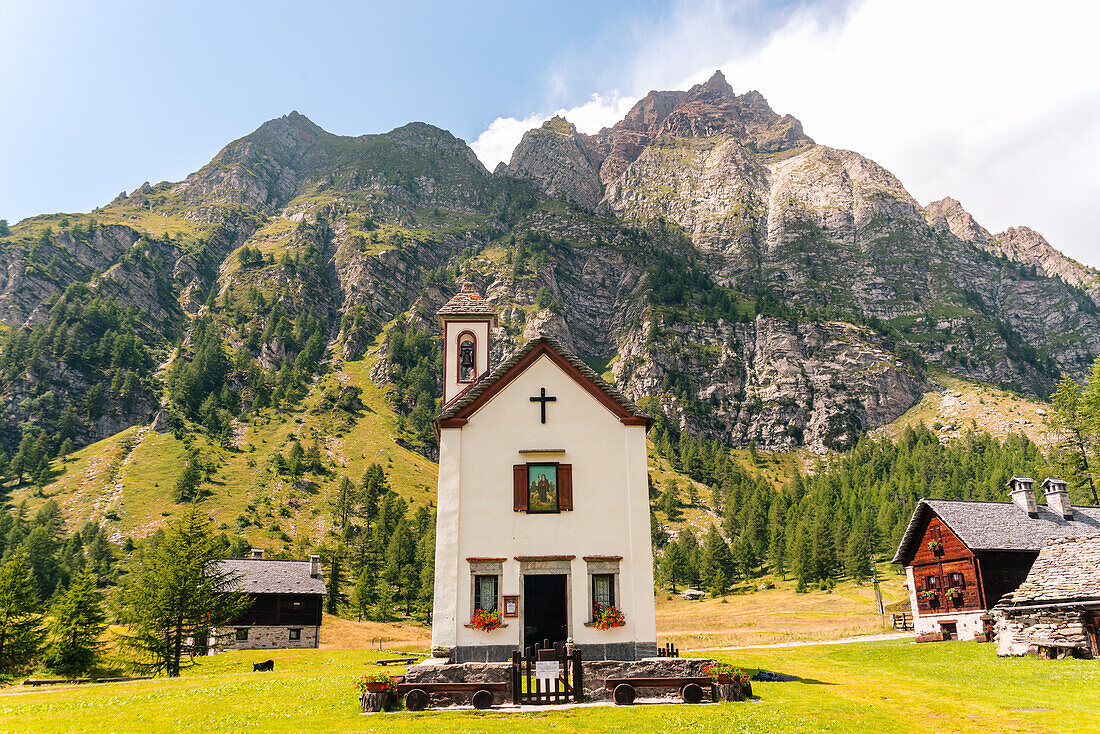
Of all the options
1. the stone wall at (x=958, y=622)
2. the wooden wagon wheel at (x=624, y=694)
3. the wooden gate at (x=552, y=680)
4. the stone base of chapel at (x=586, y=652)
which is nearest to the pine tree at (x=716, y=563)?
the stone wall at (x=958, y=622)

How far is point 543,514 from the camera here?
30.5m

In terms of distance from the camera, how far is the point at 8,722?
21.8 m

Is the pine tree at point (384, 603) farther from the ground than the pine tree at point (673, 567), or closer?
closer

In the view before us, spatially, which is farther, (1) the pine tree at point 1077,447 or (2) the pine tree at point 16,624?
(1) the pine tree at point 1077,447

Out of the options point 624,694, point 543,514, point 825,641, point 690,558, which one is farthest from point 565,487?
point 690,558

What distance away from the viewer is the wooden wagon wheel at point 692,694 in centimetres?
2341

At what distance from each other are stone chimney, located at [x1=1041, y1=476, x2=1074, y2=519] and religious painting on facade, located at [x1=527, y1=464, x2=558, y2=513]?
48.1 m

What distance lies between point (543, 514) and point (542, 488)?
1.17 m

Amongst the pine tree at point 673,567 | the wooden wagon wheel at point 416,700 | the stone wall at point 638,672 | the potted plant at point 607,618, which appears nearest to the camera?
the wooden wagon wheel at point 416,700

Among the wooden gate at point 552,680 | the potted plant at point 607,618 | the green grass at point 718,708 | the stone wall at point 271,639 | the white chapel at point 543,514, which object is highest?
the white chapel at point 543,514

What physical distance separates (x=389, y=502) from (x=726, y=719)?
152446mm

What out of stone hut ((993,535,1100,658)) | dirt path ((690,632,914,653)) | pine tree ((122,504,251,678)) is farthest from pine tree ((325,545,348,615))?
stone hut ((993,535,1100,658))

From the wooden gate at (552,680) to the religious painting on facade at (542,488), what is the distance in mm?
7308

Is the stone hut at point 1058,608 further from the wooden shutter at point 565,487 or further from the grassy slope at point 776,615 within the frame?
the wooden shutter at point 565,487
